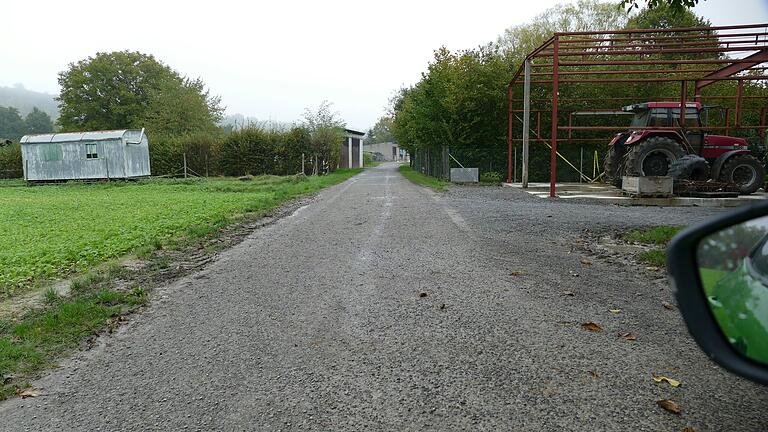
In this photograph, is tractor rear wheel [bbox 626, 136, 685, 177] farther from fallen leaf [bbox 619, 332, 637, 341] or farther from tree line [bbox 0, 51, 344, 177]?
tree line [bbox 0, 51, 344, 177]

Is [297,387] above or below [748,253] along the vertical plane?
below

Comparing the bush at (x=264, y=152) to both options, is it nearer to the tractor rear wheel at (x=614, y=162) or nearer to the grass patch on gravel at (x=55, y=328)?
the tractor rear wheel at (x=614, y=162)

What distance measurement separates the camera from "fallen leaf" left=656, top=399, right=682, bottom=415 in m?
2.75

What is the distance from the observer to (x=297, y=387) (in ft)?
10.4

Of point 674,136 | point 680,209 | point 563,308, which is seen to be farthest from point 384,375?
point 674,136

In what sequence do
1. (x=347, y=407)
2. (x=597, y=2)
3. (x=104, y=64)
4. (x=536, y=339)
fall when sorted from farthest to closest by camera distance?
(x=104, y=64), (x=597, y=2), (x=536, y=339), (x=347, y=407)

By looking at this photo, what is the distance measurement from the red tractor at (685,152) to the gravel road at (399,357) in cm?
976

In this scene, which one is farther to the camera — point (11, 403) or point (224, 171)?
point (224, 171)

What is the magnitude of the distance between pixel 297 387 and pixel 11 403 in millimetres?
1644

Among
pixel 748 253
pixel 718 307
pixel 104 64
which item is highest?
pixel 104 64

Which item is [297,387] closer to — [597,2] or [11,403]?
[11,403]

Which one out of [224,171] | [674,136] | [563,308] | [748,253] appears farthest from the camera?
[224,171]

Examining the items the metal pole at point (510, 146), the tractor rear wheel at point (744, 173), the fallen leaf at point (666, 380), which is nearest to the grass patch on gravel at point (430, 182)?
the metal pole at point (510, 146)

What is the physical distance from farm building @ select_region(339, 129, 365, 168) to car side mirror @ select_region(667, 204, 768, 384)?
1697 inches
